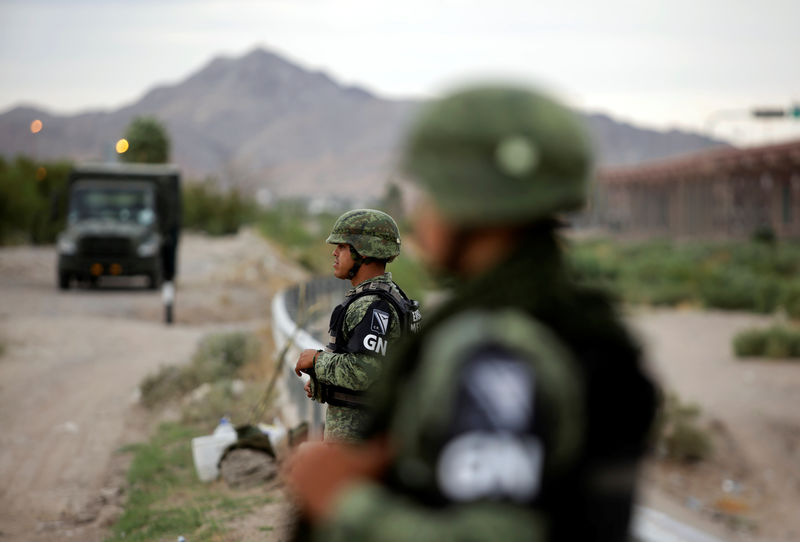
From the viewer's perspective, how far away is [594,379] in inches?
62.7

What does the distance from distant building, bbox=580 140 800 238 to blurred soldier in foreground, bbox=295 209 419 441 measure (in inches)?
2249

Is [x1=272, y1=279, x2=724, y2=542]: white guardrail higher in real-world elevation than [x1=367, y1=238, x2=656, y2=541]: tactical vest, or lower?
lower

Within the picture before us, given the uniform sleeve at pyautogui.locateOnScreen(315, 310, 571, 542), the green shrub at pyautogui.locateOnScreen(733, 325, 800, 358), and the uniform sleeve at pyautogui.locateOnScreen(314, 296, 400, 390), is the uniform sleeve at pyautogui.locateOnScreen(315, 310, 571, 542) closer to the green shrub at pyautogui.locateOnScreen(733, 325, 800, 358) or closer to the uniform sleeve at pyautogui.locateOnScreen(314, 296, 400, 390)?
the uniform sleeve at pyautogui.locateOnScreen(314, 296, 400, 390)

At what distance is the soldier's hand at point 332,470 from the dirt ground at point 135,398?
528 mm

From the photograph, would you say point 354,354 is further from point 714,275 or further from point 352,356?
point 714,275

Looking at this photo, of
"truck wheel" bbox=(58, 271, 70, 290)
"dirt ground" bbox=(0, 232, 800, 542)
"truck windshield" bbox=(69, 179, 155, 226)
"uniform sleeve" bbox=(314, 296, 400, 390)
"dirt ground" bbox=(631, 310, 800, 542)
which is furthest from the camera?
"truck wheel" bbox=(58, 271, 70, 290)

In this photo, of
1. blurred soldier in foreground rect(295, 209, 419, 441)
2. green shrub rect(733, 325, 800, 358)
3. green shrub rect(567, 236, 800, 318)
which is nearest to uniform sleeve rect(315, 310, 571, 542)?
blurred soldier in foreground rect(295, 209, 419, 441)

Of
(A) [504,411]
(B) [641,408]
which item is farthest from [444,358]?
(B) [641,408]

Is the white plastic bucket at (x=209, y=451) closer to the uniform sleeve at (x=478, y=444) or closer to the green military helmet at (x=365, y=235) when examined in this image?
the green military helmet at (x=365, y=235)

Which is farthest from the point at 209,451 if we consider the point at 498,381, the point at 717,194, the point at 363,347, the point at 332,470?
the point at 717,194

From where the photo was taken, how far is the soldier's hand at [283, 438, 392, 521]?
168cm

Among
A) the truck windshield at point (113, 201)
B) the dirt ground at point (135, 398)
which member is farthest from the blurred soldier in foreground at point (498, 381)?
the truck windshield at point (113, 201)

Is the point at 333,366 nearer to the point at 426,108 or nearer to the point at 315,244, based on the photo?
the point at 426,108

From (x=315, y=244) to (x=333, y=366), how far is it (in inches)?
1320
